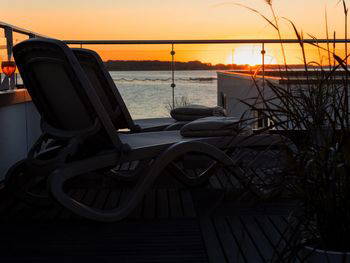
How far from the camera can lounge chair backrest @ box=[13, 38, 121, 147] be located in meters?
3.19

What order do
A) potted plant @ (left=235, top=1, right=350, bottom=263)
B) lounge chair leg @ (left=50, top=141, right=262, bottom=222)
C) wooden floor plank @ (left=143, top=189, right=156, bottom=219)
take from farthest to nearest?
1. wooden floor plank @ (left=143, top=189, right=156, bottom=219)
2. lounge chair leg @ (left=50, top=141, right=262, bottom=222)
3. potted plant @ (left=235, top=1, right=350, bottom=263)

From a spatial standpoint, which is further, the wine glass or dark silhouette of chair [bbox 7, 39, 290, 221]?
the wine glass

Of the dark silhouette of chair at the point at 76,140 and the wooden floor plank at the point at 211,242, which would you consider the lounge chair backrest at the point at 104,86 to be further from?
the wooden floor plank at the point at 211,242

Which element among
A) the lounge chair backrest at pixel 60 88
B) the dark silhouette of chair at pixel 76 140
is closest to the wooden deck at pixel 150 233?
the dark silhouette of chair at pixel 76 140

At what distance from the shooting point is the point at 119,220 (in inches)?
125

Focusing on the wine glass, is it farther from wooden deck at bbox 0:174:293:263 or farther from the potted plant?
the potted plant

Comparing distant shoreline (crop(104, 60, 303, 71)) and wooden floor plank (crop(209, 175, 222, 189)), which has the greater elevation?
distant shoreline (crop(104, 60, 303, 71))

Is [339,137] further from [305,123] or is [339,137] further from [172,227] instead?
[172,227]

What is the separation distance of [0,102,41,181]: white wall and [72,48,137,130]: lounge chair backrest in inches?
23.8

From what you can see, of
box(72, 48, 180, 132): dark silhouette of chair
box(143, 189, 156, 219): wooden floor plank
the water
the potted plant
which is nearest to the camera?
the potted plant

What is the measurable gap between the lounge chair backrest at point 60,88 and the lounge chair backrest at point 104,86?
0.54 metres

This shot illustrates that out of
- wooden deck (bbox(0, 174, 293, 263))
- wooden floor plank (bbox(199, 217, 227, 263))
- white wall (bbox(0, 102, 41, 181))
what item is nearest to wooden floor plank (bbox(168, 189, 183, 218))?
wooden deck (bbox(0, 174, 293, 263))

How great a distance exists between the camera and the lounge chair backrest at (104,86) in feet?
13.3

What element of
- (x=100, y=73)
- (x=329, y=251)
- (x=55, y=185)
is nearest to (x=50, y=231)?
(x=55, y=185)
